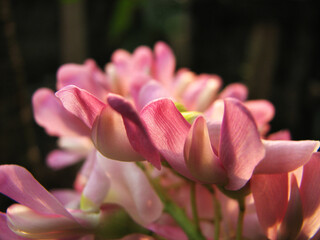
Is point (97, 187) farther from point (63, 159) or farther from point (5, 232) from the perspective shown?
point (63, 159)

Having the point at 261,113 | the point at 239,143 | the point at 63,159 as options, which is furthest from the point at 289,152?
the point at 63,159

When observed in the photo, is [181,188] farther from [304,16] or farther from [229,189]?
[304,16]

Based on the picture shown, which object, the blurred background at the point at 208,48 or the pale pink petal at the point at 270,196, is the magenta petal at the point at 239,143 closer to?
the pale pink petal at the point at 270,196

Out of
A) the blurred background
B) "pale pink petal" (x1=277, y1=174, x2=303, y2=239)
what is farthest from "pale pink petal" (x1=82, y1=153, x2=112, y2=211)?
the blurred background

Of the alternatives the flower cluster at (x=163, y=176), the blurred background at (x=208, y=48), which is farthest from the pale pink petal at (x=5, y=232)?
the blurred background at (x=208, y=48)

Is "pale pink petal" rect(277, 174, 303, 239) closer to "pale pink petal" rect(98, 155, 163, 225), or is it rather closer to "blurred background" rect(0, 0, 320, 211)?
"pale pink petal" rect(98, 155, 163, 225)

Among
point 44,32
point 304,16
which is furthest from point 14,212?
point 44,32
